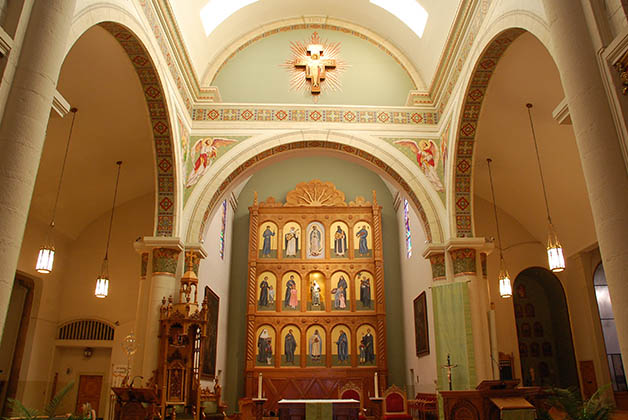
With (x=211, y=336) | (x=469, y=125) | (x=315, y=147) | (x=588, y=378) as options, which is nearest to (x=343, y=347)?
(x=211, y=336)

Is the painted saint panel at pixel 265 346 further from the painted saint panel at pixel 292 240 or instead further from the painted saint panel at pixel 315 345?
the painted saint panel at pixel 292 240

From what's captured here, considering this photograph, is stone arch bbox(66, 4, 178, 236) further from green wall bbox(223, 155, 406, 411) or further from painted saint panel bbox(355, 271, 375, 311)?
painted saint panel bbox(355, 271, 375, 311)

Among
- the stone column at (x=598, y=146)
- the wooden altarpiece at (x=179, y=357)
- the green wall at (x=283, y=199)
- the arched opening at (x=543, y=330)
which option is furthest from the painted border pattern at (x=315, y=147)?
the green wall at (x=283, y=199)

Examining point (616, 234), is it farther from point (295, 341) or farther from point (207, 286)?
point (295, 341)

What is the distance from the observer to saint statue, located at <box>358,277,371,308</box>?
1708cm

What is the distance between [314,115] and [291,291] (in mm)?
7173

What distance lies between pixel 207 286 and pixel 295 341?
4.24 m

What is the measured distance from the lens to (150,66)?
29.5 ft

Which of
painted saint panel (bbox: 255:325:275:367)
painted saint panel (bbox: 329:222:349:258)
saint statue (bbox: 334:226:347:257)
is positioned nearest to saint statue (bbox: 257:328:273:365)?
painted saint panel (bbox: 255:325:275:367)

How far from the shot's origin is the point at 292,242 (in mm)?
17562

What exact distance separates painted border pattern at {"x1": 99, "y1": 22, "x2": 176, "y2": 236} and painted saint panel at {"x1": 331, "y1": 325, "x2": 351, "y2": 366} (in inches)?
320

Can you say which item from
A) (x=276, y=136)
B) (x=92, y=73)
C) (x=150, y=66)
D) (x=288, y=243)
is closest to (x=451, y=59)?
(x=276, y=136)

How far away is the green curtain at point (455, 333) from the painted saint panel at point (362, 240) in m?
A: 7.38

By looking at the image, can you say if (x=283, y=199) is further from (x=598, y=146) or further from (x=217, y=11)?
(x=598, y=146)
